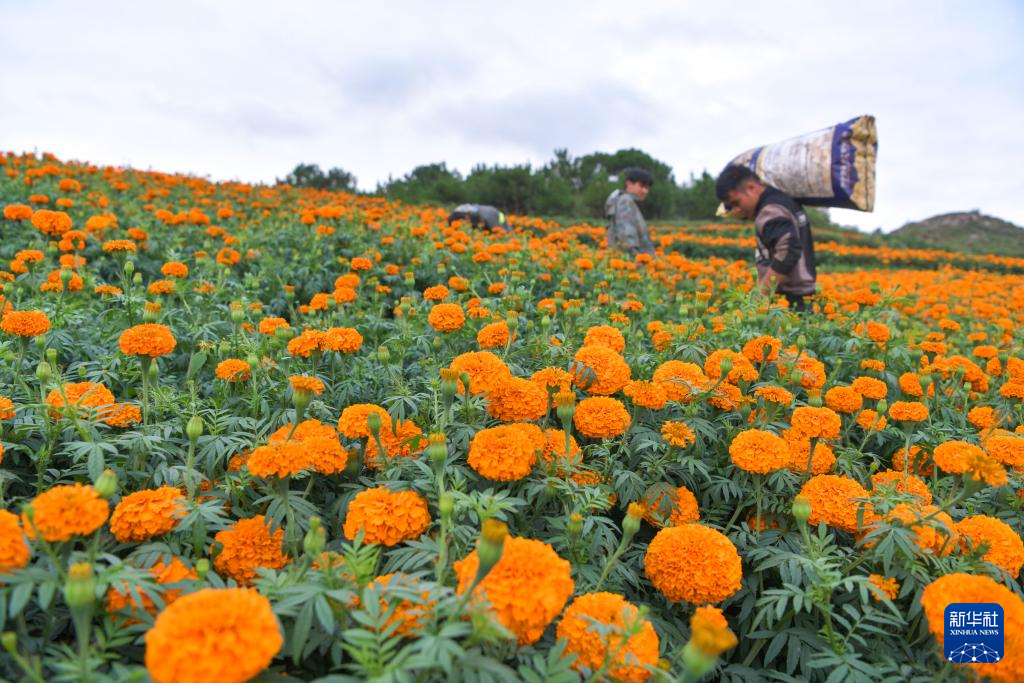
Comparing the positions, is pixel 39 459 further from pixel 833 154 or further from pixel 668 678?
pixel 833 154

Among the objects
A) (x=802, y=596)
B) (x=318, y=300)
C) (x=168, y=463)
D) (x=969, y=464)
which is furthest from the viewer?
(x=318, y=300)

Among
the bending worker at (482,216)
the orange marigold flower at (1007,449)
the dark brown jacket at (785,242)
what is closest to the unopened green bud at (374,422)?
the orange marigold flower at (1007,449)

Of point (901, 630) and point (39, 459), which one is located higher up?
point (39, 459)

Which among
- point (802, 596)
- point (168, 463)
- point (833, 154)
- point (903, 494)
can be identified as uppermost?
point (833, 154)

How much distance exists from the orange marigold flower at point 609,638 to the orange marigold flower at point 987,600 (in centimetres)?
64

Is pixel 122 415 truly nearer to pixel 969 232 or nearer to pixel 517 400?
pixel 517 400

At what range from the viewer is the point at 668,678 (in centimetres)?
93

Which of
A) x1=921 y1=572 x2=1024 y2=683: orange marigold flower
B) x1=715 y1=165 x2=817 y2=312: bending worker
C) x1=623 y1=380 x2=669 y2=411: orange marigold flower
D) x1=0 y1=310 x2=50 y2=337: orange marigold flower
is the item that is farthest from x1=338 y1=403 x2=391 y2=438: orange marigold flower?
x1=715 y1=165 x2=817 y2=312: bending worker

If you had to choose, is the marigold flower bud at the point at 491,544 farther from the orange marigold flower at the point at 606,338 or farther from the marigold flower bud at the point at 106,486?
the orange marigold flower at the point at 606,338

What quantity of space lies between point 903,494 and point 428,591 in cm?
135

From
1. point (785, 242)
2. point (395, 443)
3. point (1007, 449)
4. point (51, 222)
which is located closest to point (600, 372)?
point (395, 443)

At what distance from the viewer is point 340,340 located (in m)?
1.99

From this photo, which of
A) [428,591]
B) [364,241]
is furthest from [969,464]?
[364,241]

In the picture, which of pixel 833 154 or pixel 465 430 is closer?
pixel 465 430
